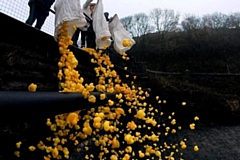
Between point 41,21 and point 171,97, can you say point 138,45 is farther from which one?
point 41,21

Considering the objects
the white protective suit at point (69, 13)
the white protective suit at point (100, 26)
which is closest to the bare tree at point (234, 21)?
the white protective suit at point (100, 26)

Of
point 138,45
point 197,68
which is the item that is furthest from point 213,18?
point 138,45

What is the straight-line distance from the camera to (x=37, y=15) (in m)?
3.99

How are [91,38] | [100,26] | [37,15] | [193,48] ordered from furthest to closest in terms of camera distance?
[193,48]
[91,38]
[37,15]
[100,26]

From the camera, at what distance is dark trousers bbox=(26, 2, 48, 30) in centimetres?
389

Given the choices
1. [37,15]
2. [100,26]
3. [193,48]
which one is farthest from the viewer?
[193,48]

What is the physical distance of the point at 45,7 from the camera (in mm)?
4074

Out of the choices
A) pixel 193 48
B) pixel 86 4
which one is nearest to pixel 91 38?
pixel 86 4

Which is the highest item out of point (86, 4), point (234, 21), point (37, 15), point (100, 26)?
point (234, 21)

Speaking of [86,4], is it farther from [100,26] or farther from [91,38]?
[100,26]

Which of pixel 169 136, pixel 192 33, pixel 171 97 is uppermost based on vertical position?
pixel 192 33

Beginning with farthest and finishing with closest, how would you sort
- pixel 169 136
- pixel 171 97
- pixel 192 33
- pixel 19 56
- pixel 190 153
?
1. pixel 192 33
2. pixel 171 97
3. pixel 169 136
4. pixel 190 153
5. pixel 19 56

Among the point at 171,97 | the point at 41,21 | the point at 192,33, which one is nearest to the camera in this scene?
the point at 41,21

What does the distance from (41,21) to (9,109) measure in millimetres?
3866
